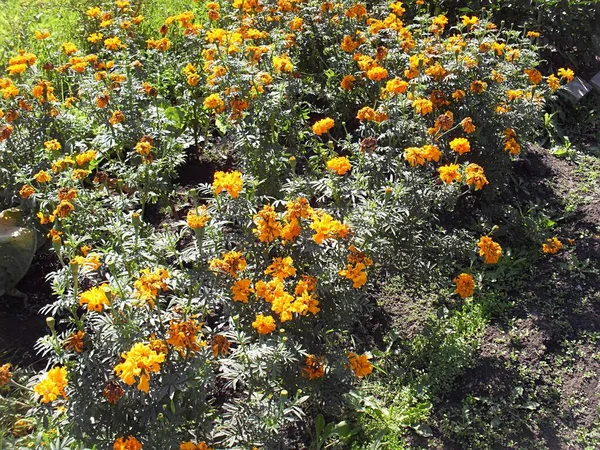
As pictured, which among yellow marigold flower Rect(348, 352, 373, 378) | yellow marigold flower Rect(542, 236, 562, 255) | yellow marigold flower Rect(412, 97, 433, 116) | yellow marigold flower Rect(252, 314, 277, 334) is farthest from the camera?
yellow marigold flower Rect(542, 236, 562, 255)

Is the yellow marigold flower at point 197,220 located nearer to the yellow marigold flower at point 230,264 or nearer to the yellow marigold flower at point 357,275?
the yellow marigold flower at point 230,264

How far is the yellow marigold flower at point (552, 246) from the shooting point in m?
3.67

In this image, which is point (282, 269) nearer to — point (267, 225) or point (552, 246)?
point (267, 225)

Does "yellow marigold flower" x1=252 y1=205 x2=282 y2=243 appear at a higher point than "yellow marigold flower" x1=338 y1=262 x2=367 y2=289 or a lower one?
higher

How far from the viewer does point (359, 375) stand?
2.66m

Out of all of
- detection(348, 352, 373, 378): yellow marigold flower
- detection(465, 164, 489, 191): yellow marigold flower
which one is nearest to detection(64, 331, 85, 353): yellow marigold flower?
detection(348, 352, 373, 378): yellow marigold flower

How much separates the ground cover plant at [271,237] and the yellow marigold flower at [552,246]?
0.13 feet

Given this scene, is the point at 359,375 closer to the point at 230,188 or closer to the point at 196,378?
the point at 196,378

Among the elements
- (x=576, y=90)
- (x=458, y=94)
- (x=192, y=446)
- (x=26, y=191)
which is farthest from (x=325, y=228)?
(x=576, y=90)

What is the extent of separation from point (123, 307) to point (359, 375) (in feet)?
3.38

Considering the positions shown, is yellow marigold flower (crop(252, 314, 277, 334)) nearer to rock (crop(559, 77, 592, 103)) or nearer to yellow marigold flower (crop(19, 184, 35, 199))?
yellow marigold flower (crop(19, 184, 35, 199))

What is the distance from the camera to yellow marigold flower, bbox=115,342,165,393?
1.99 m

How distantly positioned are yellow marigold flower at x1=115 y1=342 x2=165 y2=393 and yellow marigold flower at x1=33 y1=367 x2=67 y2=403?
8.2 inches

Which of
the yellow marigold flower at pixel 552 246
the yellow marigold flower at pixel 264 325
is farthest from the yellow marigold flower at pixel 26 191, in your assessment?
the yellow marigold flower at pixel 552 246
